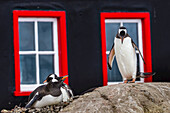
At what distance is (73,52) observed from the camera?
11500 mm

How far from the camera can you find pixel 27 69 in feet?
37.3

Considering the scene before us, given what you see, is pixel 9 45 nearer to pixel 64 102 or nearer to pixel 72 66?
pixel 72 66

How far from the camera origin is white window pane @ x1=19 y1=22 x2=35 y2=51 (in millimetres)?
11445

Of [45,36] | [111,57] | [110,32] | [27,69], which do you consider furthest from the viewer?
[110,32]

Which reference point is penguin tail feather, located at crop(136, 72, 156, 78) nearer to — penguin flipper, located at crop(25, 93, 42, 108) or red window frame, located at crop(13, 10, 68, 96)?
red window frame, located at crop(13, 10, 68, 96)

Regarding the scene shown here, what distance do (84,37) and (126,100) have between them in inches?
127

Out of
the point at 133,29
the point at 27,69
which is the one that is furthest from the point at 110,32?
the point at 27,69

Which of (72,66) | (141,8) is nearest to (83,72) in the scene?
(72,66)

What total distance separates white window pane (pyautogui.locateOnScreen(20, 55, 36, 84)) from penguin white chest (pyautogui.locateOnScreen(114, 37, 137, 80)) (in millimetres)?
2090

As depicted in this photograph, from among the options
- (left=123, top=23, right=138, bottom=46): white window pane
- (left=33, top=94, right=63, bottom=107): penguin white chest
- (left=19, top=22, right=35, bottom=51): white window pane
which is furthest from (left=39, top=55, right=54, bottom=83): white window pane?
(left=33, top=94, right=63, bottom=107): penguin white chest

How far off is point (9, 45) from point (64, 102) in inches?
103

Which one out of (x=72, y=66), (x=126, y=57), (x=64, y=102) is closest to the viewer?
(x=64, y=102)

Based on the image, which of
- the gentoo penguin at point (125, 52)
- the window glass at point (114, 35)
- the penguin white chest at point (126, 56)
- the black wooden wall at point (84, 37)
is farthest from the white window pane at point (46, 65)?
the penguin white chest at point (126, 56)

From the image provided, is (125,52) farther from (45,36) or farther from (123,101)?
(45,36)
